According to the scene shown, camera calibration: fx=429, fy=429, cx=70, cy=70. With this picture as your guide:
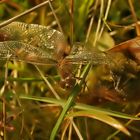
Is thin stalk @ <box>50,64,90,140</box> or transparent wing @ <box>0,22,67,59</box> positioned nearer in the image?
thin stalk @ <box>50,64,90,140</box>

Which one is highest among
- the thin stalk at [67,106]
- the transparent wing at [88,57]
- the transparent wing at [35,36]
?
the transparent wing at [35,36]

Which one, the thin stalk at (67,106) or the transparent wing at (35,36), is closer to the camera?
the thin stalk at (67,106)

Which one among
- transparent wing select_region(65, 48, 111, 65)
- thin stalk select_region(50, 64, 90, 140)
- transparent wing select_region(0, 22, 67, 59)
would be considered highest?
transparent wing select_region(0, 22, 67, 59)

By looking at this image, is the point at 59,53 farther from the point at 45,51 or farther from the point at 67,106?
the point at 67,106

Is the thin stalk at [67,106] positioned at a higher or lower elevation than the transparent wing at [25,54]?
lower

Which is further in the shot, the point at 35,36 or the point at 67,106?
the point at 35,36

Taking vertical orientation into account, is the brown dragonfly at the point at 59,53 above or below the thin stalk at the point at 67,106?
above

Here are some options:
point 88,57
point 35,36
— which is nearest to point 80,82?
point 88,57

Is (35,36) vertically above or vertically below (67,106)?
above
